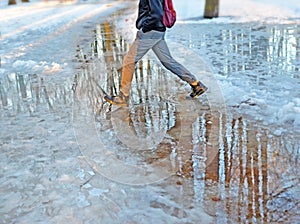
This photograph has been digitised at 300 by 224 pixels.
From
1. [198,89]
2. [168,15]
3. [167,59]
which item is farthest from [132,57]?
[198,89]

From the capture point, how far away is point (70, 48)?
952 centimetres

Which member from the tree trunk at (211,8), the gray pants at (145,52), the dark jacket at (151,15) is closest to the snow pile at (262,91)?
the gray pants at (145,52)

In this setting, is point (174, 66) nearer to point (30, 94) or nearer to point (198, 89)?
point (198, 89)

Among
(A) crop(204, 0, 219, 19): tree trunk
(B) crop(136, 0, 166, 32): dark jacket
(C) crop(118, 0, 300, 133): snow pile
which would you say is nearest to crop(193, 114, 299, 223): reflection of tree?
(C) crop(118, 0, 300, 133): snow pile

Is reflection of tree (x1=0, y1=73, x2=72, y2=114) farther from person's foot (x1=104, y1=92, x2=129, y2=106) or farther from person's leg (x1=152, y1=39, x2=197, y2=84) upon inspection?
person's leg (x1=152, y1=39, x2=197, y2=84)

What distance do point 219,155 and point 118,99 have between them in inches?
77.9

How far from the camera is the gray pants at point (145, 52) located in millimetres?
5359

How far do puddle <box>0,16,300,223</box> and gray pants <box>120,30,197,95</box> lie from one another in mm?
367

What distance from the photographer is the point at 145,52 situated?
18.1ft

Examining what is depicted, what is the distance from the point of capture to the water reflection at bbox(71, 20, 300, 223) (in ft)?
11.1

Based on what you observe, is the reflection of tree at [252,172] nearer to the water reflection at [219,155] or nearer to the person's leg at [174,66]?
the water reflection at [219,155]

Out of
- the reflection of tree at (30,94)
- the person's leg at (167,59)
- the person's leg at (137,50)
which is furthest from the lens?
the reflection of tree at (30,94)

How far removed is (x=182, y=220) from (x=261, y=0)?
16786 mm

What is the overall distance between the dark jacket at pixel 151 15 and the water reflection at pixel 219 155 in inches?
43.4
